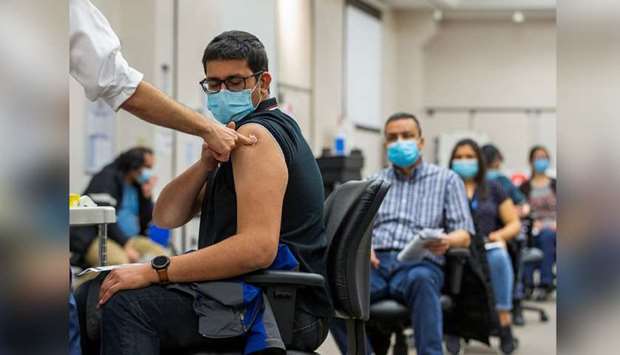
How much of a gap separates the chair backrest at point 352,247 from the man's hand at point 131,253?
3.62 metres

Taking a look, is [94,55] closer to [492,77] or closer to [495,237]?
[495,237]

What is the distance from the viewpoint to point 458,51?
1444cm

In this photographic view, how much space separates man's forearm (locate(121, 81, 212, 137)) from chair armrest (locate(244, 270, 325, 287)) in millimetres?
366

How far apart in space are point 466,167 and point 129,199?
2.32 m

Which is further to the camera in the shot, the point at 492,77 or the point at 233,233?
the point at 492,77

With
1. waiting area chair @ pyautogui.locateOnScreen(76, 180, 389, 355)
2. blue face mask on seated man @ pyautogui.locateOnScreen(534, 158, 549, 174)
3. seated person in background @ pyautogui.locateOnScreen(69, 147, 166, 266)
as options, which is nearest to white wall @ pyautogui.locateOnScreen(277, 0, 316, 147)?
blue face mask on seated man @ pyautogui.locateOnScreen(534, 158, 549, 174)

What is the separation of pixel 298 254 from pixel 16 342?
1.12 m

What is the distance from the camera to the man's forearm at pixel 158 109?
1.95m

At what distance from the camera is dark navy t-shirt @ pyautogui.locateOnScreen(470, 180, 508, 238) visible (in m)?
5.57

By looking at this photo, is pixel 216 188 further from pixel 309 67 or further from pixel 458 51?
pixel 458 51

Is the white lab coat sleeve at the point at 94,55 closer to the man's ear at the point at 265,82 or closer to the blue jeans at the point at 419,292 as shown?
the man's ear at the point at 265,82

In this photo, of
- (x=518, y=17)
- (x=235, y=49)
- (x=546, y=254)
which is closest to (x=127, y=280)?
(x=235, y=49)

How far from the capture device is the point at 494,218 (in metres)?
5.65

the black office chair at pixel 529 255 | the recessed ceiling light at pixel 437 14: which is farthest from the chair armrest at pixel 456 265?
the recessed ceiling light at pixel 437 14
